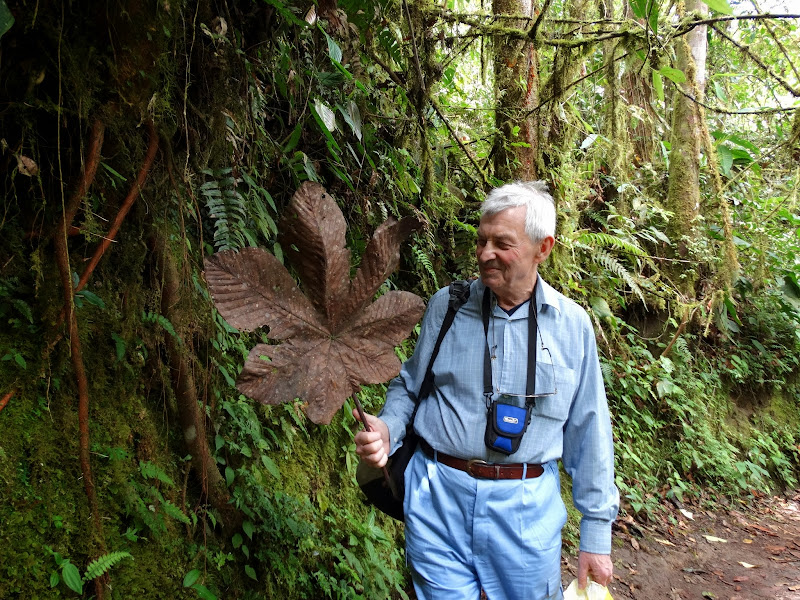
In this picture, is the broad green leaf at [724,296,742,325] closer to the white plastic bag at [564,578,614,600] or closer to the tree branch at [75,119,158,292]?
the white plastic bag at [564,578,614,600]

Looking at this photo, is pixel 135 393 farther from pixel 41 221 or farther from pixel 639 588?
pixel 639 588

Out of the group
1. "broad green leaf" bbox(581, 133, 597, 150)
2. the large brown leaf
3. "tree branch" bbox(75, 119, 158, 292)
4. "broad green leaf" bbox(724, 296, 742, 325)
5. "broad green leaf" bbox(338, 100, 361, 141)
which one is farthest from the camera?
"broad green leaf" bbox(724, 296, 742, 325)

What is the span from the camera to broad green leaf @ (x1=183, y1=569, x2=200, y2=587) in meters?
1.82

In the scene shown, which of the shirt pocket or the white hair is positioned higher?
the white hair

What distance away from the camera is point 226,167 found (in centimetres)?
217

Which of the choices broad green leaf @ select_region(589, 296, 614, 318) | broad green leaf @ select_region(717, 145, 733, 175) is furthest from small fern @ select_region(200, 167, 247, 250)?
broad green leaf @ select_region(717, 145, 733, 175)

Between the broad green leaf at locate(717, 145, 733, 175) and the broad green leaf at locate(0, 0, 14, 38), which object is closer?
the broad green leaf at locate(0, 0, 14, 38)

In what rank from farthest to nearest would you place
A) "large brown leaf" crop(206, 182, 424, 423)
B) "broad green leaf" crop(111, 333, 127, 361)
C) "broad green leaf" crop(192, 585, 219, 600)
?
"broad green leaf" crop(192, 585, 219, 600)
"broad green leaf" crop(111, 333, 127, 361)
"large brown leaf" crop(206, 182, 424, 423)

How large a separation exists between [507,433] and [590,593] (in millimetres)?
612

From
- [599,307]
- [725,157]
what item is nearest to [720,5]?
[599,307]

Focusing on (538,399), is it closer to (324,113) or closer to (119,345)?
(119,345)

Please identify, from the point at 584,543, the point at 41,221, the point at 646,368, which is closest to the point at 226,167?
the point at 41,221

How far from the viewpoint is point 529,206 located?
1.86 meters

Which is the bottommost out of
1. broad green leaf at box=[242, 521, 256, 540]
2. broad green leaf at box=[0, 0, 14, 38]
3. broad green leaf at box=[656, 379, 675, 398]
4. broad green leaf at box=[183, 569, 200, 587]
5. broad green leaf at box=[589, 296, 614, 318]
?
broad green leaf at box=[656, 379, 675, 398]
